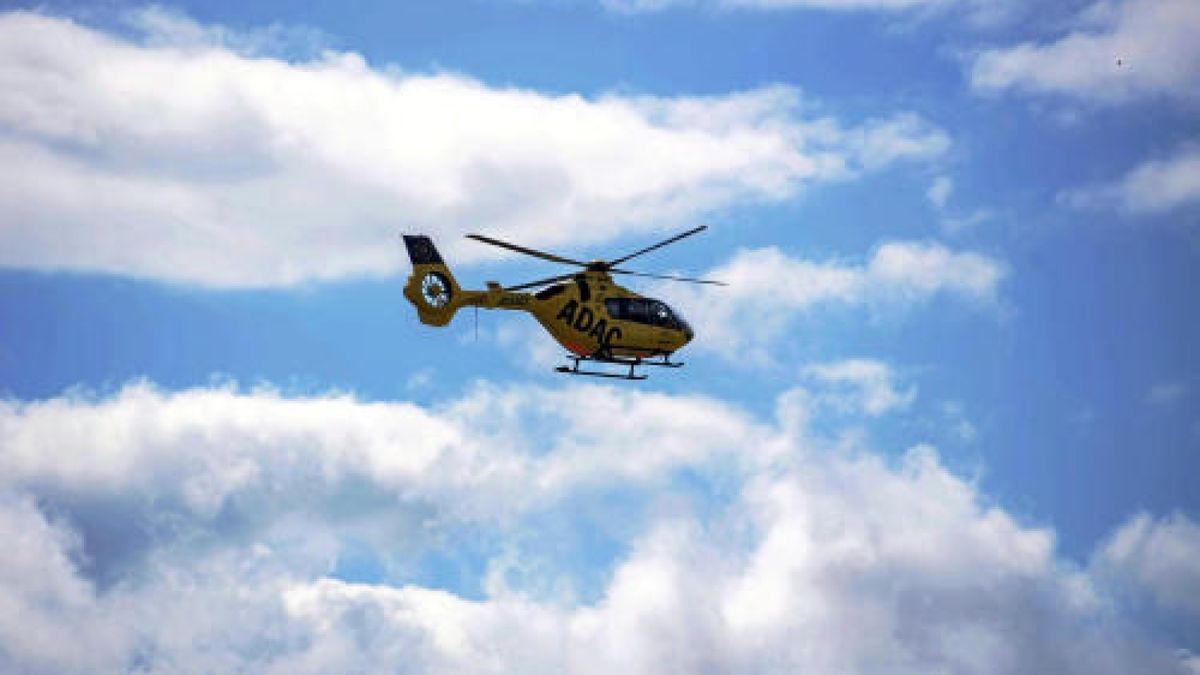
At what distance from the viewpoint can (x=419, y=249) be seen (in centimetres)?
13225

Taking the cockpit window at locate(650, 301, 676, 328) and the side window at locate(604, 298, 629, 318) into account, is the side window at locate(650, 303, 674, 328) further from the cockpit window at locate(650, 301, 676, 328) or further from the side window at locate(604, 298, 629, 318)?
the side window at locate(604, 298, 629, 318)

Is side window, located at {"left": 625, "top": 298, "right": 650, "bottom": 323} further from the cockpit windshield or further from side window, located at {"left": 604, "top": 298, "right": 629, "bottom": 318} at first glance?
side window, located at {"left": 604, "top": 298, "right": 629, "bottom": 318}

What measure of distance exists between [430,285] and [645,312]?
913 inches

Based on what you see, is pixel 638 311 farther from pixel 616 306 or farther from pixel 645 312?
pixel 616 306

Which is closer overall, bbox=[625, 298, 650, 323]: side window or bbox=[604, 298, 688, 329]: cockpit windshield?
bbox=[604, 298, 688, 329]: cockpit windshield

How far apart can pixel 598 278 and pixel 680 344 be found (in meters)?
11.1

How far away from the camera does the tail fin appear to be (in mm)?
130375

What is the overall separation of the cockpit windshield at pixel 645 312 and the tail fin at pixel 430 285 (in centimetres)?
1635

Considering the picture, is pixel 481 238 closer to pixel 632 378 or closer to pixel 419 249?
pixel 419 249

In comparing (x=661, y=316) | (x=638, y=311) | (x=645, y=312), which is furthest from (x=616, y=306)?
(x=661, y=316)

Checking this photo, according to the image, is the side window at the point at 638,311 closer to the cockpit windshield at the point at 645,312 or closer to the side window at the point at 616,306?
the cockpit windshield at the point at 645,312

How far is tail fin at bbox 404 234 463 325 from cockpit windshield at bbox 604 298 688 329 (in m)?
16.4

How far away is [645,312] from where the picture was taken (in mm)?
145000

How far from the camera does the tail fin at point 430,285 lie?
428 ft
